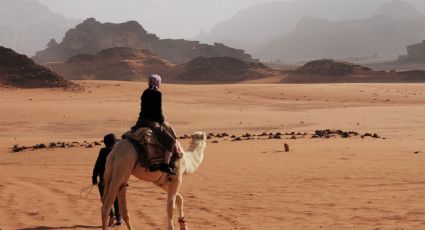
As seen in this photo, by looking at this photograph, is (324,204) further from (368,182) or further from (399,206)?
(368,182)

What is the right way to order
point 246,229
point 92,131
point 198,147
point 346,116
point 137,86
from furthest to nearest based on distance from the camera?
point 137,86, point 346,116, point 92,131, point 198,147, point 246,229

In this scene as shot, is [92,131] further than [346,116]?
No

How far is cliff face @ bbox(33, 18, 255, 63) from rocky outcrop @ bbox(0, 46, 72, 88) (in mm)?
67161

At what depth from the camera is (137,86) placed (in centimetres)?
5769

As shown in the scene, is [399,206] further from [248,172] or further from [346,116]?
[346,116]

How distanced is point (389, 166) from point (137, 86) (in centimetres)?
4587

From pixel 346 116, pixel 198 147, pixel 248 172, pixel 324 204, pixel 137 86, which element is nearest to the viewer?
pixel 198 147

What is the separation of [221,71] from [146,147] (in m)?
79.2

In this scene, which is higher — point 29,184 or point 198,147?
point 198,147

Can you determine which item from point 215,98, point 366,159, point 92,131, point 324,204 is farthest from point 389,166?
point 215,98

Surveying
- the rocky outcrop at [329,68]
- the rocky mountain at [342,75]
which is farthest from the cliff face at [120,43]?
the rocky mountain at [342,75]

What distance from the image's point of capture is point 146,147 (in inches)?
312

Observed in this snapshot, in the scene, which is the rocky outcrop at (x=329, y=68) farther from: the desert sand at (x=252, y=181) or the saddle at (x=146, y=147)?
the saddle at (x=146, y=147)

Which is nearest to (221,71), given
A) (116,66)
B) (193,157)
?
(116,66)
